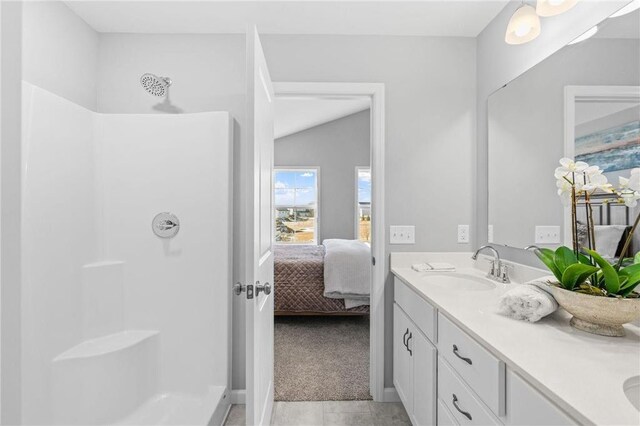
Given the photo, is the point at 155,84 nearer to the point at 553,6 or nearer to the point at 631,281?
the point at 553,6

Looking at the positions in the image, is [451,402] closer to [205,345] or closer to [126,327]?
[205,345]

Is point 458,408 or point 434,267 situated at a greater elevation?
point 434,267

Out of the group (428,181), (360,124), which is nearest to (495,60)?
(428,181)

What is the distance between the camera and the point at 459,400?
1.13 metres

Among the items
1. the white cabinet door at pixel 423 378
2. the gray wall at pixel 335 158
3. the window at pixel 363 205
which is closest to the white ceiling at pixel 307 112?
the gray wall at pixel 335 158

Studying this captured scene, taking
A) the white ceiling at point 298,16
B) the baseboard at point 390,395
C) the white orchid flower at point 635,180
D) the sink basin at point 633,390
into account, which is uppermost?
the white ceiling at point 298,16

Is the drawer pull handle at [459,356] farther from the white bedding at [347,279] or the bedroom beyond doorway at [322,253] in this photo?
the white bedding at [347,279]

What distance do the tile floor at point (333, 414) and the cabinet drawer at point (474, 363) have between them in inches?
33.3

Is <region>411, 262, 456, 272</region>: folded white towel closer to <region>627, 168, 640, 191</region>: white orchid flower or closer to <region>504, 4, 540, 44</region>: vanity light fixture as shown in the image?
<region>627, 168, 640, 191</region>: white orchid flower

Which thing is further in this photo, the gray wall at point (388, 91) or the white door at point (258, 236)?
the gray wall at point (388, 91)

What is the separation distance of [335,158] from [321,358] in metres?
4.01

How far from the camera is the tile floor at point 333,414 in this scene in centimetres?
179

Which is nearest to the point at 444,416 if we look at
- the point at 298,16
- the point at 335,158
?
the point at 298,16

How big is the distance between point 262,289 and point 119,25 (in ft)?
6.22
